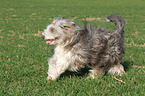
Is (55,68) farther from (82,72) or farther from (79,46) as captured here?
(82,72)

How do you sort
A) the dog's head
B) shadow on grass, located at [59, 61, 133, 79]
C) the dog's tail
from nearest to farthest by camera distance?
1. the dog's head
2. the dog's tail
3. shadow on grass, located at [59, 61, 133, 79]

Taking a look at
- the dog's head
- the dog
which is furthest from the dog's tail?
the dog's head

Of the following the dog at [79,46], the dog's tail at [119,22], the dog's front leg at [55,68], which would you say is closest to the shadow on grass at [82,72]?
the dog's front leg at [55,68]

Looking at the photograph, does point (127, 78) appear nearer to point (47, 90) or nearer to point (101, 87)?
point (101, 87)

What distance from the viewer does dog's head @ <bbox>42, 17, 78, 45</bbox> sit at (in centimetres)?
388

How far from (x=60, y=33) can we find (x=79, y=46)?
533 mm

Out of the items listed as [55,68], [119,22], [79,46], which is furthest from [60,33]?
[119,22]

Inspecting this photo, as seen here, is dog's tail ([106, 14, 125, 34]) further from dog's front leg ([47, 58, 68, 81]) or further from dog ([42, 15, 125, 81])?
dog's front leg ([47, 58, 68, 81])

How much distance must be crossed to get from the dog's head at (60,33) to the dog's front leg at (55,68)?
48 centimetres

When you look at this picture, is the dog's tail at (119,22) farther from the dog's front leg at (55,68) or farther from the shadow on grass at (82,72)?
the dog's front leg at (55,68)

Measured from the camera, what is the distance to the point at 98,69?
14.0ft

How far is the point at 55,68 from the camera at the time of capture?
13.4 ft

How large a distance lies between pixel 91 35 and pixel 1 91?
2.45 metres

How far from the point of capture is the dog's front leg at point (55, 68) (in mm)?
3945
